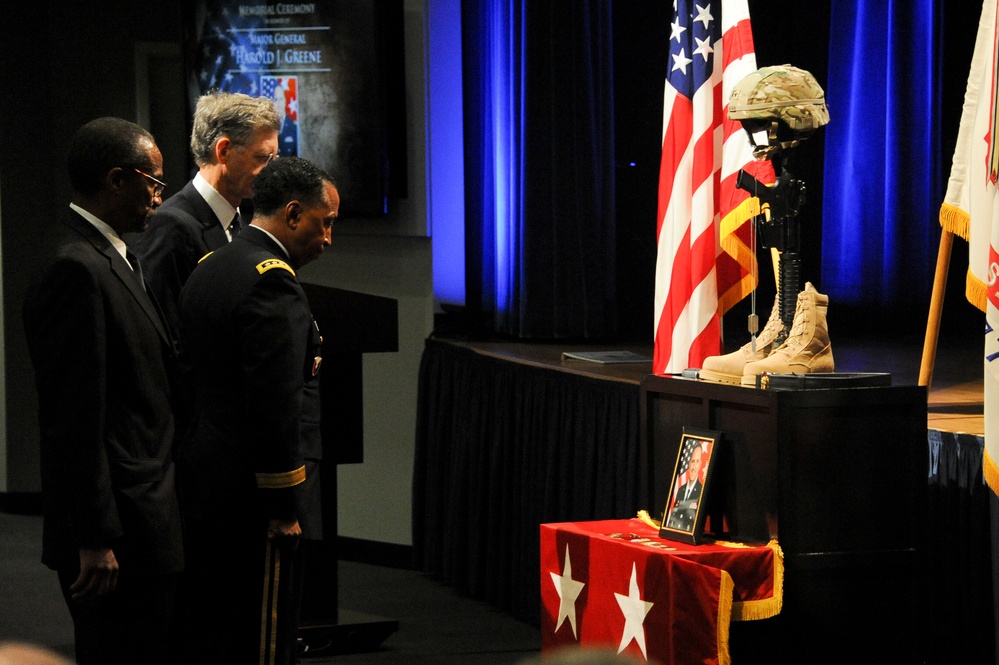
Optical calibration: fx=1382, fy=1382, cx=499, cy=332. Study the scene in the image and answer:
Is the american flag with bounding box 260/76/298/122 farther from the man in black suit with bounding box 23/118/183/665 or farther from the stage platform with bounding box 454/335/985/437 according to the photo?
the man in black suit with bounding box 23/118/183/665

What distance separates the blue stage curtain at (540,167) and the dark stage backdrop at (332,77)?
0.35m

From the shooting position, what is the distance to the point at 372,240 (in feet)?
21.0

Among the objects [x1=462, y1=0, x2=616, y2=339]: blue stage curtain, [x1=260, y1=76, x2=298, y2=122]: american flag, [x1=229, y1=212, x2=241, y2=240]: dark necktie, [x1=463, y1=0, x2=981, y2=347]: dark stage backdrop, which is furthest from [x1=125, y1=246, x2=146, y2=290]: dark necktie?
[x1=260, y1=76, x2=298, y2=122]: american flag

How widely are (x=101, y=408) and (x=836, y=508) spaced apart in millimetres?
1552

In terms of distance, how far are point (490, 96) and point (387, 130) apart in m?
0.49

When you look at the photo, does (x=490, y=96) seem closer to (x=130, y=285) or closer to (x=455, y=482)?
(x=455, y=482)

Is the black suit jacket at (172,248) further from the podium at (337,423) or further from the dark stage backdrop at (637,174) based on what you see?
the dark stage backdrop at (637,174)

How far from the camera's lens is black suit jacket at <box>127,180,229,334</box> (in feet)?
11.0

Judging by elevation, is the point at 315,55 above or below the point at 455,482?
above

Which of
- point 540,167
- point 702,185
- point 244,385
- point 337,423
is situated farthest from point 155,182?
point 540,167

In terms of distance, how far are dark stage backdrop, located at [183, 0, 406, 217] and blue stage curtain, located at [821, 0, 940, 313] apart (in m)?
2.56

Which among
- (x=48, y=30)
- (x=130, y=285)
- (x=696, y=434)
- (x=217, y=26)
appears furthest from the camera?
(x=48, y=30)

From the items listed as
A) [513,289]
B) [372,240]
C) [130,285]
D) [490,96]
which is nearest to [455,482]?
[513,289]

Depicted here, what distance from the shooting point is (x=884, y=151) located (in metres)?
7.39
